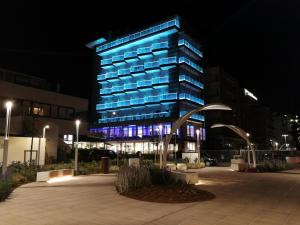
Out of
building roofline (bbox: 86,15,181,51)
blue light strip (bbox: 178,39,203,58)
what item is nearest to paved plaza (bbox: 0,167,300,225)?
blue light strip (bbox: 178,39,203,58)

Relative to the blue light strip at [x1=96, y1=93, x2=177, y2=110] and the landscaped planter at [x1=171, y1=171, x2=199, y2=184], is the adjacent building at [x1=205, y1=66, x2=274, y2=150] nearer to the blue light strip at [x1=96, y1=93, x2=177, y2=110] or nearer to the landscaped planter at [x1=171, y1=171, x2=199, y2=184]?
the blue light strip at [x1=96, y1=93, x2=177, y2=110]

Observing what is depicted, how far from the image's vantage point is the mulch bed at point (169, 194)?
36.8 ft

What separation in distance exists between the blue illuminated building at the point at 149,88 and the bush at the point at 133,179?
5608 centimetres

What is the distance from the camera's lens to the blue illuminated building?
7544 cm

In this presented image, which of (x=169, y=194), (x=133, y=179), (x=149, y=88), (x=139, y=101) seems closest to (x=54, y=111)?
(x=133, y=179)

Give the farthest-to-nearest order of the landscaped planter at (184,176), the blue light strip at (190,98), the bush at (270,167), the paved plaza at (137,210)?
the blue light strip at (190,98) → the bush at (270,167) → the landscaped planter at (184,176) → the paved plaza at (137,210)

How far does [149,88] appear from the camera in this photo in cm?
8112

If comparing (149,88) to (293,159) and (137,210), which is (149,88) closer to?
(293,159)

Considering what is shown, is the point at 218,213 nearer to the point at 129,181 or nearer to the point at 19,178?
the point at 129,181

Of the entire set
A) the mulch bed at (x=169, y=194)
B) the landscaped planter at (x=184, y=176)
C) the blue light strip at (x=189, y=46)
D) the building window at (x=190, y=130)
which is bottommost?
the mulch bed at (x=169, y=194)

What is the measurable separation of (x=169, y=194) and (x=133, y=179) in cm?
199

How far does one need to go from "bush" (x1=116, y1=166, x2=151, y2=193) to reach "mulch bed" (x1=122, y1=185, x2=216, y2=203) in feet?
1.34

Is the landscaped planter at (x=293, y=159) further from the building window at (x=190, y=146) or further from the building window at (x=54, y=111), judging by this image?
the building window at (x=54, y=111)

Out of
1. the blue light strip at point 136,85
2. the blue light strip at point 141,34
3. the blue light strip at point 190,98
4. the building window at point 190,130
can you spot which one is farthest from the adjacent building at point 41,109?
the blue light strip at point 141,34
